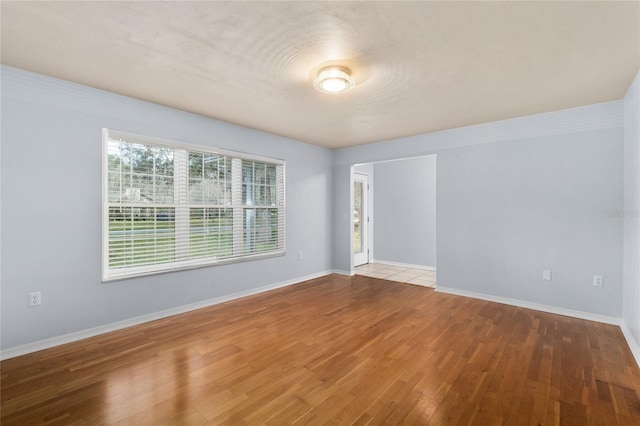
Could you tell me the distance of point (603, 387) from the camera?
6.98 ft

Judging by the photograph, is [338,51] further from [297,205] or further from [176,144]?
[297,205]

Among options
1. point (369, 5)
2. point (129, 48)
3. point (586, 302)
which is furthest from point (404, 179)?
point (129, 48)

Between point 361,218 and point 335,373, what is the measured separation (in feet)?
16.1

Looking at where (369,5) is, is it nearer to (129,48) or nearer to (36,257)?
(129,48)

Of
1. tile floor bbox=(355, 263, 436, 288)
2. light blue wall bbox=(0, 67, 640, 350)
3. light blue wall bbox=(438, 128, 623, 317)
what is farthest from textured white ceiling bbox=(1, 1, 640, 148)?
tile floor bbox=(355, 263, 436, 288)

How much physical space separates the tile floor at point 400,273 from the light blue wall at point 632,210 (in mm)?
2373

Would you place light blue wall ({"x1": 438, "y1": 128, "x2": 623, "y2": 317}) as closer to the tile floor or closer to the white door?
the tile floor

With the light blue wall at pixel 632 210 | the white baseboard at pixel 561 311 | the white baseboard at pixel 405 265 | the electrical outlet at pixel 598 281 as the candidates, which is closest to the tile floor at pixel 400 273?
the white baseboard at pixel 405 265

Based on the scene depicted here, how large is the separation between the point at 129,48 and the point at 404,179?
572cm

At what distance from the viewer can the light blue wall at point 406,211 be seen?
252 inches

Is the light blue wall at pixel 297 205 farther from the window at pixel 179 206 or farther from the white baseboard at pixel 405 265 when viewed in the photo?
the white baseboard at pixel 405 265

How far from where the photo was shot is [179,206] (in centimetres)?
363

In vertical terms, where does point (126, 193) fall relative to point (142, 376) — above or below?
above

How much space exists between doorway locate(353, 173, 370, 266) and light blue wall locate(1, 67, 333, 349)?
4.02m
